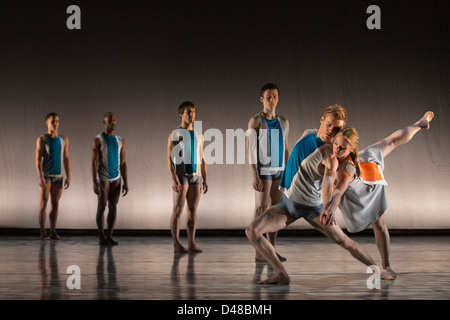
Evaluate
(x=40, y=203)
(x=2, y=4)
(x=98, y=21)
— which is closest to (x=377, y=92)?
(x=98, y=21)

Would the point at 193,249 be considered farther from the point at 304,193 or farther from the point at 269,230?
the point at 304,193

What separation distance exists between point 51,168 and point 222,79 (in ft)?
7.06

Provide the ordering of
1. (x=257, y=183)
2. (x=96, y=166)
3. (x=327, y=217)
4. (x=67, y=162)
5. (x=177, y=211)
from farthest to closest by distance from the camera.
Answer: (x=67, y=162) < (x=96, y=166) < (x=177, y=211) < (x=257, y=183) < (x=327, y=217)

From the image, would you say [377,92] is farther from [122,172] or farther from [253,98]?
[122,172]

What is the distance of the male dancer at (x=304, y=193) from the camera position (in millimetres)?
3447

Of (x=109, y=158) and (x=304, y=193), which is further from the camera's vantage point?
(x=109, y=158)

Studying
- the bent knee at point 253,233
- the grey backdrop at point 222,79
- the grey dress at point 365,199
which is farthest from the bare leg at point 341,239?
the grey backdrop at point 222,79

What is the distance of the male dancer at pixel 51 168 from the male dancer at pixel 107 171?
802 millimetres

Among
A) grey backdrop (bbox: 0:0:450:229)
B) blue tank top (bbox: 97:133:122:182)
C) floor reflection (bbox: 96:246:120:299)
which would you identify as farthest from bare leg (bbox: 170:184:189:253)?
grey backdrop (bbox: 0:0:450:229)

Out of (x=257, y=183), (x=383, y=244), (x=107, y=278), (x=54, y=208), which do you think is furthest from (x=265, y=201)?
(x=54, y=208)

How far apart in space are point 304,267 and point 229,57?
3358 millimetres

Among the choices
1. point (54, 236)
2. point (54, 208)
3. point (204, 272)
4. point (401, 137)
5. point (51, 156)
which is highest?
point (401, 137)

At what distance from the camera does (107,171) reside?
591 centimetres

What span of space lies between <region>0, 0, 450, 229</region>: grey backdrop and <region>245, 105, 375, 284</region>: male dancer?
3.52 meters
